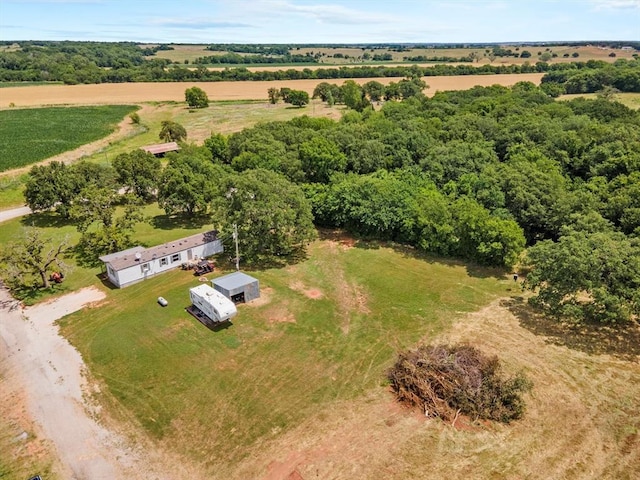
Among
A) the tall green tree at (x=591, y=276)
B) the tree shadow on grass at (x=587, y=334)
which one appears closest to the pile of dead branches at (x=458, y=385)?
the tree shadow on grass at (x=587, y=334)

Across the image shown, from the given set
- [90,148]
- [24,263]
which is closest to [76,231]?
[24,263]

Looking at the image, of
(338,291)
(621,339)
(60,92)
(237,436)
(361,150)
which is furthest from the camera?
(60,92)

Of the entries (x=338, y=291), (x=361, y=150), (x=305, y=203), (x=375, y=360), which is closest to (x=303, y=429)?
(x=375, y=360)

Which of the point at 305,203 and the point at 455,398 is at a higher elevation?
the point at 305,203

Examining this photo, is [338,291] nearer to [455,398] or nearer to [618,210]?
[455,398]

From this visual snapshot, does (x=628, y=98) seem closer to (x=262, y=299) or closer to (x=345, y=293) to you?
(x=345, y=293)

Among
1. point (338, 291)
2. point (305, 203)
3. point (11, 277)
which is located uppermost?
point (305, 203)

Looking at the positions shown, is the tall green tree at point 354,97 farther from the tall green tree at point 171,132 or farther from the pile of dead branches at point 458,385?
the pile of dead branches at point 458,385
